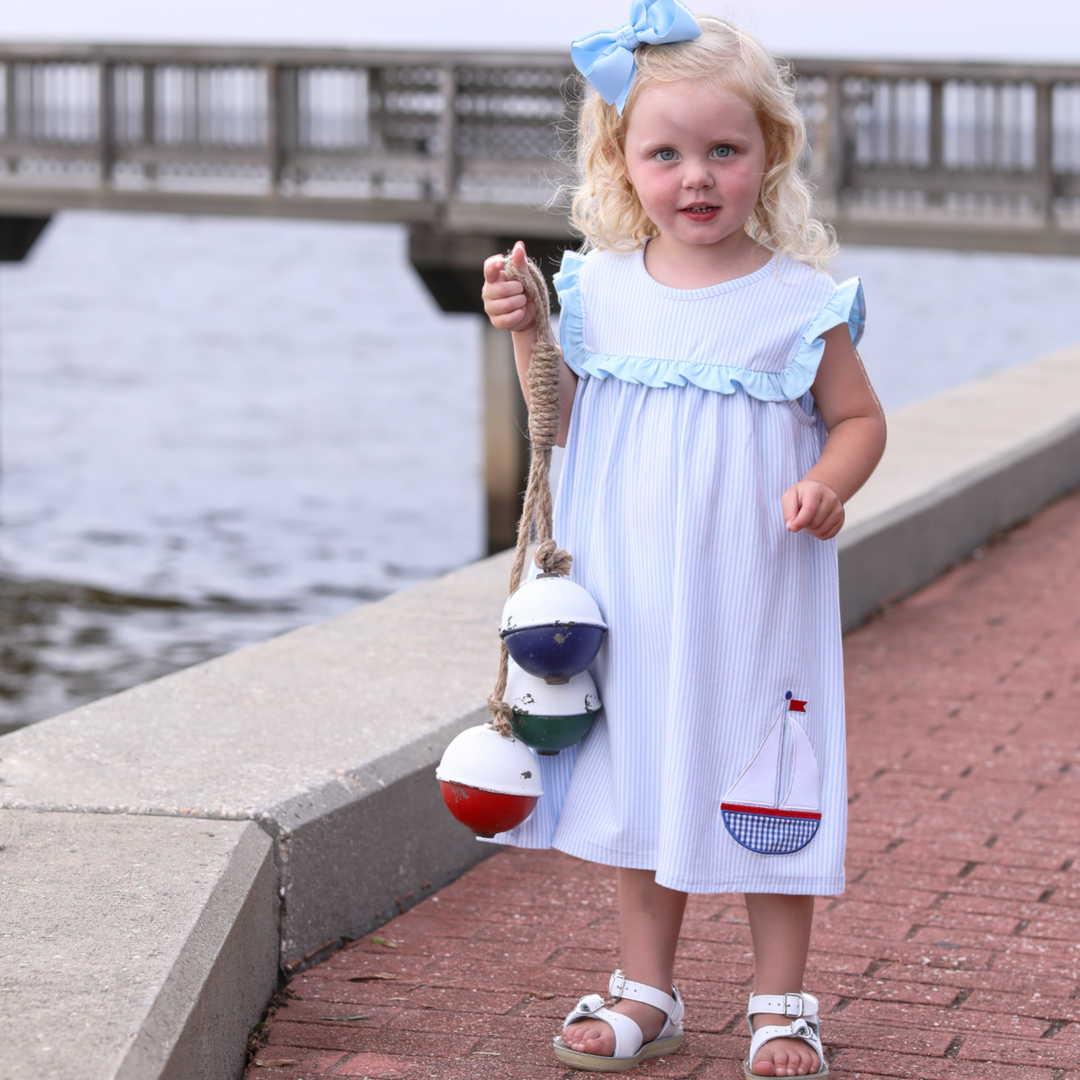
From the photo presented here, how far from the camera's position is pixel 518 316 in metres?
2.61

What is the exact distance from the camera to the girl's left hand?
247 centimetres

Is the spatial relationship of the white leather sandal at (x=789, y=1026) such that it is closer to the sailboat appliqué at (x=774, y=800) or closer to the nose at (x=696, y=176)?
the sailboat appliqué at (x=774, y=800)

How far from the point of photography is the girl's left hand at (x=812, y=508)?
8.10 feet

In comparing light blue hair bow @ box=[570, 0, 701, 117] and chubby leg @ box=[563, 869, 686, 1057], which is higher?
light blue hair bow @ box=[570, 0, 701, 117]

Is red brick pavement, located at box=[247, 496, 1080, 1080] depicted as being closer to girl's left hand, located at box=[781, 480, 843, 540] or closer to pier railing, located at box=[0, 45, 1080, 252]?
girl's left hand, located at box=[781, 480, 843, 540]

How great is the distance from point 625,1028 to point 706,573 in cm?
73

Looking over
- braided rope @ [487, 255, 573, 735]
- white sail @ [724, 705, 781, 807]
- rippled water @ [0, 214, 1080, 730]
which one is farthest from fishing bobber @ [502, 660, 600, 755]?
rippled water @ [0, 214, 1080, 730]

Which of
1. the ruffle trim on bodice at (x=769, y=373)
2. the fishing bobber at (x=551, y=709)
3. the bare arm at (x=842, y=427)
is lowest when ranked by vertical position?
the fishing bobber at (x=551, y=709)

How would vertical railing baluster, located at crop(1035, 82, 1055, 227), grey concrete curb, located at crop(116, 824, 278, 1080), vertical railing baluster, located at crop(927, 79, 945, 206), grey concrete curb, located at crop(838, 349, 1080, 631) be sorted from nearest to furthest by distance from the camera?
1. grey concrete curb, located at crop(116, 824, 278, 1080)
2. grey concrete curb, located at crop(838, 349, 1080, 631)
3. vertical railing baluster, located at crop(1035, 82, 1055, 227)
4. vertical railing baluster, located at crop(927, 79, 945, 206)

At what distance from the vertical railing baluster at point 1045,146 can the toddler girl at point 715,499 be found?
9702 mm

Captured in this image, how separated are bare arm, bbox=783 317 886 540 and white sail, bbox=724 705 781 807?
0.33m

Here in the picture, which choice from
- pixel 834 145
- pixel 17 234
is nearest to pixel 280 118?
pixel 17 234

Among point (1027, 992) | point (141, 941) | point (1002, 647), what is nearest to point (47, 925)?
point (141, 941)

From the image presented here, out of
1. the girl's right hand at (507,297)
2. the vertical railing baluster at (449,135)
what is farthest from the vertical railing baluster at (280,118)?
the girl's right hand at (507,297)
